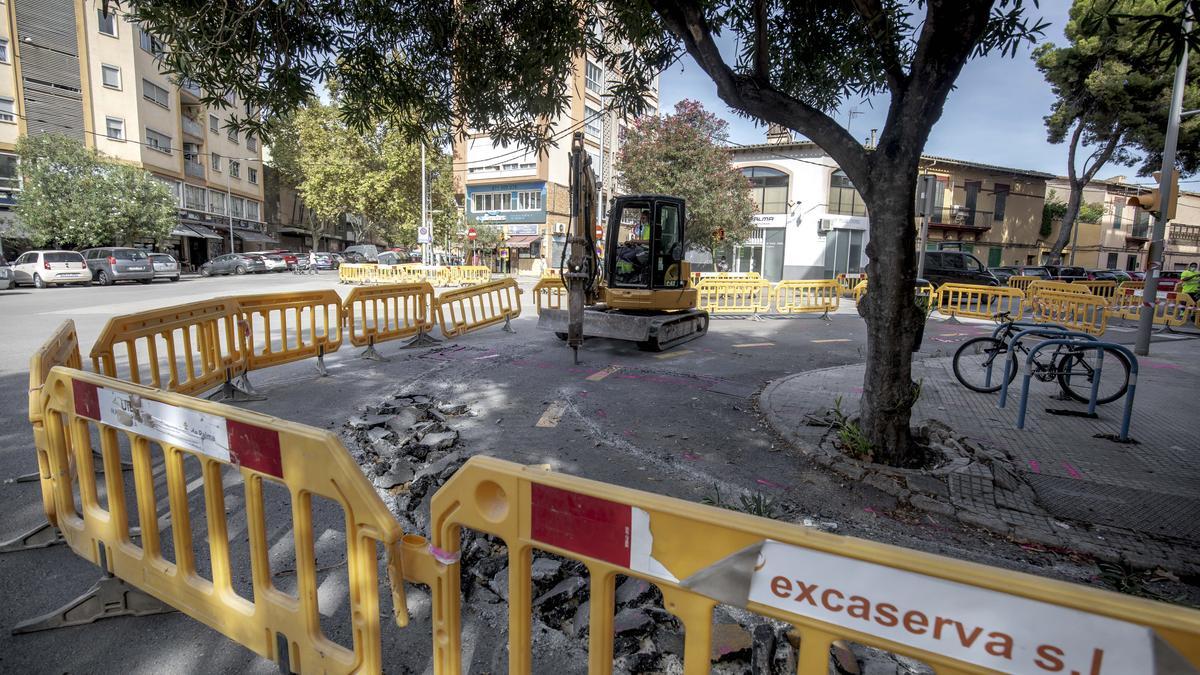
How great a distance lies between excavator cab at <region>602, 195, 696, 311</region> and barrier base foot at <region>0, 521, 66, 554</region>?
26.3 ft

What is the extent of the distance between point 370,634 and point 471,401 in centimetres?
469

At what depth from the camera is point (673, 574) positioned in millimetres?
1521

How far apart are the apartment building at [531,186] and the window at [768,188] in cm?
1086

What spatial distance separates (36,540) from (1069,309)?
18.1 m

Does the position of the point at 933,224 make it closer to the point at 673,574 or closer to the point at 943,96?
the point at 943,96

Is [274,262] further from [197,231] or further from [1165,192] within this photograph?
[1165,192]

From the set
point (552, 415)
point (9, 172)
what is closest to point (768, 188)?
point (552, 415)

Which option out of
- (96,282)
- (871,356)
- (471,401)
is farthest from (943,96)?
(96,282)

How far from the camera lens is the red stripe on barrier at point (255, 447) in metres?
2.15

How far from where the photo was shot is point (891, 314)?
4656mm

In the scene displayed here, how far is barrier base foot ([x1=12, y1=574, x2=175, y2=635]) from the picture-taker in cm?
267

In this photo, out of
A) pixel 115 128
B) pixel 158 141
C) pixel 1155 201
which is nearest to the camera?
pixel 1155 201

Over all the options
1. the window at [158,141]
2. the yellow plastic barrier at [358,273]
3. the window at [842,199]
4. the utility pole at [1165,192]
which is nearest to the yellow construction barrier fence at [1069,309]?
the utility pole at [1165,192]

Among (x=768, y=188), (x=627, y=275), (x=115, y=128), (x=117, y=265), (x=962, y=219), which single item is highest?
(x=115, y=128)
